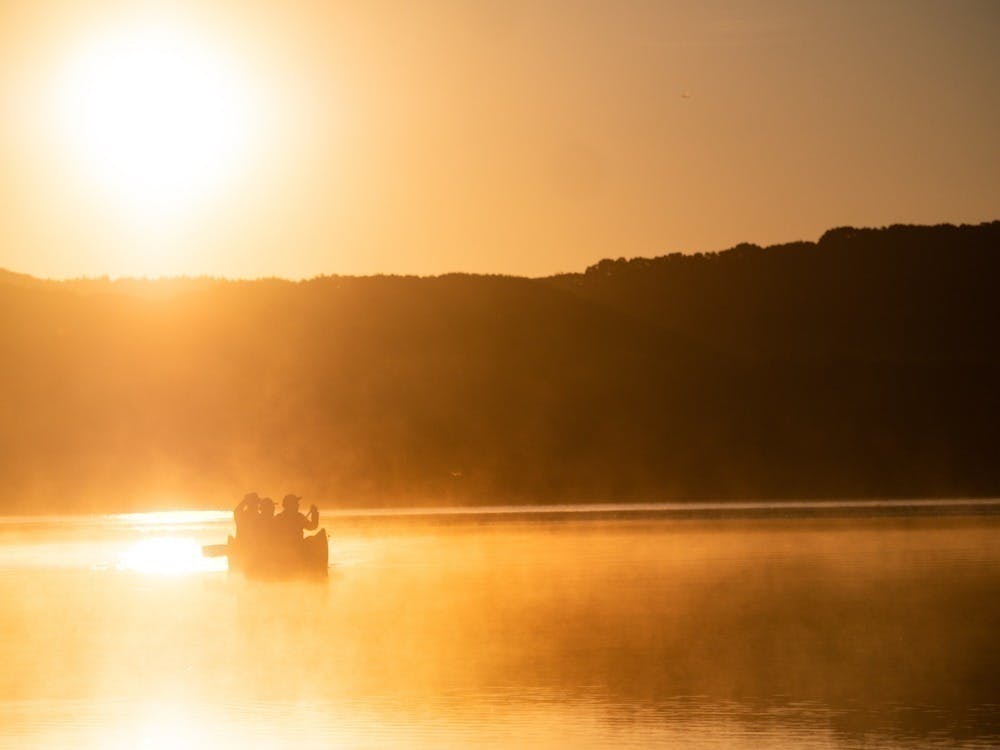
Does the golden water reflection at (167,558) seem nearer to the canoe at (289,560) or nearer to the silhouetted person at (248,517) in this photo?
the silhouetted person at (248,517)

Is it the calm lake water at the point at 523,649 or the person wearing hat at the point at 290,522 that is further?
the person wearing hat at the point at 290,522

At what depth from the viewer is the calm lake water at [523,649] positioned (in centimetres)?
1798

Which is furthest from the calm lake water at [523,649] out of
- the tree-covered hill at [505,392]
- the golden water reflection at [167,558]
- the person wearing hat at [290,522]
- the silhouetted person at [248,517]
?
the tree-covered hill at [505,392]

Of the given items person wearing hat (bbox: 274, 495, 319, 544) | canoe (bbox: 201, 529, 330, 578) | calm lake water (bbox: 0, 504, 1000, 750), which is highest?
person wearing hat (bbox: 274, 495, 319, 544)

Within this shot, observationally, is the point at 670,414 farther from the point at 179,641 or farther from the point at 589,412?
the point at 179,641

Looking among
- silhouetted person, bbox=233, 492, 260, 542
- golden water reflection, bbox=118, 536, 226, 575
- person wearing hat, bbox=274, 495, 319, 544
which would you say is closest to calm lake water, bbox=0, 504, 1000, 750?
golden water reflection, bbox=118, 536, 226, 575

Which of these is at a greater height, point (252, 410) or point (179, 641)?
point (252, 410)

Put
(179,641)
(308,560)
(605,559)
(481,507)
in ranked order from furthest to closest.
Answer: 1. (481,507)
2. (605,559)
3. (308,560)
4. (179,641)

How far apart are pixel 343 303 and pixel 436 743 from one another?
106226 millimetres

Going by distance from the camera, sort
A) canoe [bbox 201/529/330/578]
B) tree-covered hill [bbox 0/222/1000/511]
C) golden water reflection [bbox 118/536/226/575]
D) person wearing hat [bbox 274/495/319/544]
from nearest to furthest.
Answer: canoe [bbox 201/529/330/578]
person wearing hat [bbox 274/495/319/544]
golden water reflection [bbox 118/536/226/575]
tree-covered hill [bbox 0/222/1000/511]

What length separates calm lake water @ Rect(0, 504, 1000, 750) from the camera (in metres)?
18.0

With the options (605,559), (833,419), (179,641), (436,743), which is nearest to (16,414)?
(833,419)

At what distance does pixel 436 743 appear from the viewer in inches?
675

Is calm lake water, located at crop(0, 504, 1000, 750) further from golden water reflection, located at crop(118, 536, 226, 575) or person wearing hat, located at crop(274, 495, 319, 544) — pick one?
person wearing hat, located at crop(274, 495, 319, 544)
